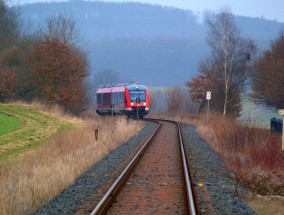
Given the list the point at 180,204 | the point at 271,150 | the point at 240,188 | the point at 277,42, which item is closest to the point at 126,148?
the point at 271,150

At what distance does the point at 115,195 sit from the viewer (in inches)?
422

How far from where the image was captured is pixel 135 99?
152ft

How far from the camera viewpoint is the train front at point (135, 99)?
1809 inches

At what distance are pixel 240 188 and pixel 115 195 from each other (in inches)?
129

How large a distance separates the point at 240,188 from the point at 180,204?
2827mm

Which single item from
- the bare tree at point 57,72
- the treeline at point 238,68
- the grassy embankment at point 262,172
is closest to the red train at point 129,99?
the bare tree at point 57,72

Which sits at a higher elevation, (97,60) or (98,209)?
(97,60)

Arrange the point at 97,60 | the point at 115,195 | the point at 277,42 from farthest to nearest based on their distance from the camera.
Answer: the point at 97,60 → the point at 277,42 → the point at 115,195

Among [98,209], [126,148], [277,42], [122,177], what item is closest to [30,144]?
[126,148]

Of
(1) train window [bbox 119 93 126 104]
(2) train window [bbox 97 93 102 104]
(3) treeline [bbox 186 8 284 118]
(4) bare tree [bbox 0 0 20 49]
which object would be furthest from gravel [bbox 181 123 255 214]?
(4) bare tree [bbox 0 0 20 49]

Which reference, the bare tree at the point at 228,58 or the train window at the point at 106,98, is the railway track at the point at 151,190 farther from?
the train window at the point at 106,98

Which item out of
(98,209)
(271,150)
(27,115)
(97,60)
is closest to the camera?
(98,209)

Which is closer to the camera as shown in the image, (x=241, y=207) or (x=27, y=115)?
(x=241, y=207)

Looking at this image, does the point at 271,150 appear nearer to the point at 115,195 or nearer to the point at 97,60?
the point at 115,195
